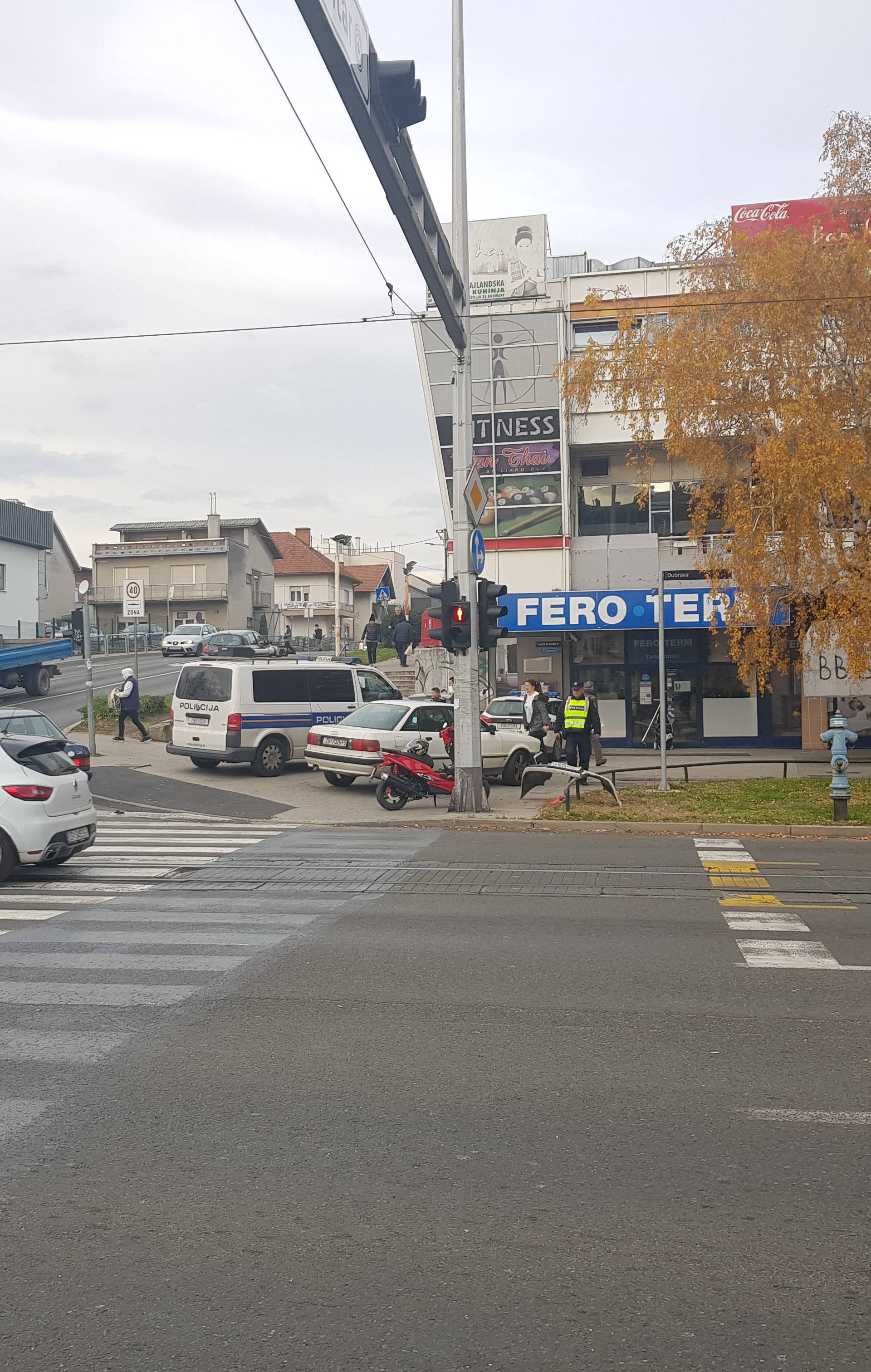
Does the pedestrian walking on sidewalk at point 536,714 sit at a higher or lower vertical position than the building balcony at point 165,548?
lower

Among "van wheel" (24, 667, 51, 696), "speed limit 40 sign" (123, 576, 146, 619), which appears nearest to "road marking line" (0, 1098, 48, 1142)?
"speed limit 40 sign" (123, 576, 146, 619)

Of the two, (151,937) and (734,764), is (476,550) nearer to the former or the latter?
(734,764)

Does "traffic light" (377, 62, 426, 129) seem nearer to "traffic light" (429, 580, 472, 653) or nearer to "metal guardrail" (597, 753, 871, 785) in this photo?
"traffic light" (429, 580, 472, 653)

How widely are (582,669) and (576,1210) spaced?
84.8 feet

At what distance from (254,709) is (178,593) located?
6210 cm

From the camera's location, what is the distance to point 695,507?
23.5 m

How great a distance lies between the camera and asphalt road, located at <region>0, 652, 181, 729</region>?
109 feet

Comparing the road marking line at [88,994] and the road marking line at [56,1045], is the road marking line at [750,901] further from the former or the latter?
the road marking line at [56,1045]

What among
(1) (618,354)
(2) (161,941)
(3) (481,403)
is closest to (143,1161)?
(2) (161,941)

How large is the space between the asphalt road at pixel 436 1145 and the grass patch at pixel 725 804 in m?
6.84

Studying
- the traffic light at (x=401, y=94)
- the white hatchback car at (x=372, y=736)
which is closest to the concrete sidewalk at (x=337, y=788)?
the white hatchback car at (x=372, y=736)

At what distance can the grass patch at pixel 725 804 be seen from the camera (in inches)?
655

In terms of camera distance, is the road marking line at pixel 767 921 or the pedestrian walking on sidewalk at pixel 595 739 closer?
the road marking line at pixel 767 921

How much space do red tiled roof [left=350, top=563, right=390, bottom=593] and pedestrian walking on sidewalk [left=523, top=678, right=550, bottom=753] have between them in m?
78.5
